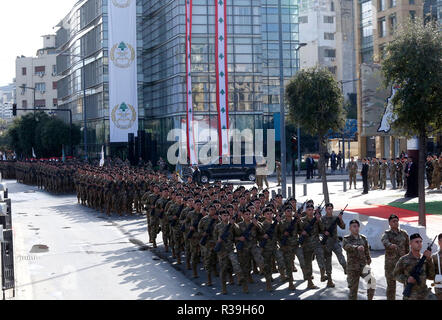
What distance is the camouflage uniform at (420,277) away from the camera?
8.08m

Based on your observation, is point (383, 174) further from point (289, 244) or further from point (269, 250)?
point (269, 250)

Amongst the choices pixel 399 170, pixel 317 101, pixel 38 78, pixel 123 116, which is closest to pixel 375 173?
pixel 399 170

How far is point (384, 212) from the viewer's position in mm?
21438

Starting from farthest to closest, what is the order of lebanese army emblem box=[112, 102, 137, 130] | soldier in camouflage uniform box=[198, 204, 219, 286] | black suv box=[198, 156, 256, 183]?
lebanese army emblem box=[112, 102, 137, 130] → black suv box=[198, 156, 256, 183] → soldier in camouflage uniform box=[198, 204, 219, 286]

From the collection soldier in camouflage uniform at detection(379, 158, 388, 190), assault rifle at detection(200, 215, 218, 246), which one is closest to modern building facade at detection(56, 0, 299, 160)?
soldier in camouflage uniform at detection(379, 158, 388, 190)

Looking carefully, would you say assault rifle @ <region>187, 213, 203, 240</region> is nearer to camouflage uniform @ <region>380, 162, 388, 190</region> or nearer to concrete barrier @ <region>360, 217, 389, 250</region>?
concrete barrier @ <region>360, 217, 389, 250</region>

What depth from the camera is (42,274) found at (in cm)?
1404

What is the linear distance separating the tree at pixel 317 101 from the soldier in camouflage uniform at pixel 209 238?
36.0 ft

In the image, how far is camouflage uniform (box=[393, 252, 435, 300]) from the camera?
26.5 ft

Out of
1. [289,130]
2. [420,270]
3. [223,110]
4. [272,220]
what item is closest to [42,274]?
[272,220]

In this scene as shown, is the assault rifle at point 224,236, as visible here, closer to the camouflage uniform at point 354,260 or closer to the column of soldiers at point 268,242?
the column of soldiers at point 268,242

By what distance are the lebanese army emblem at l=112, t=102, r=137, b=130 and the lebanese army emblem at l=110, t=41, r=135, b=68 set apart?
3.30 meters

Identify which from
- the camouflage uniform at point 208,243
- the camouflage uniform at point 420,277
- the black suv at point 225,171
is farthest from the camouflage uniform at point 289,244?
the black suv at point 225,171
